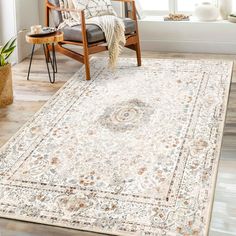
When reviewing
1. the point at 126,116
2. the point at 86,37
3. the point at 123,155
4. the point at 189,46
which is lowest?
the point at 123,155

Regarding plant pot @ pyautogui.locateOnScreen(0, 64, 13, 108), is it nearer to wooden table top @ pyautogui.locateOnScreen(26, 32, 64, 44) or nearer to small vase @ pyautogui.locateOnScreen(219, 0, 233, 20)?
wooden table top @ pyautogui.locateOnScreen(26, 32, 64, 44)

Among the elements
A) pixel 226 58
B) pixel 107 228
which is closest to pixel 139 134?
pixel 107 228

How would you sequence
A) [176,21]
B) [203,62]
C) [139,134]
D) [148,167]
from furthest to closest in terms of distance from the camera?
[176,21] → [203,62] → [139,134] → [148,167]

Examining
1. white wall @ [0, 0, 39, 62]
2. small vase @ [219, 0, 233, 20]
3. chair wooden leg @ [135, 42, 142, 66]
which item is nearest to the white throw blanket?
chair wooden leg @ [135, 42, 142, 66]

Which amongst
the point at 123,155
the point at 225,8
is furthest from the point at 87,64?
the point at 225,8

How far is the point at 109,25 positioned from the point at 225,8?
1.47 meters

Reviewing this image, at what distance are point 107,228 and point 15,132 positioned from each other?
4.51ft

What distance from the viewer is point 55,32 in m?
4.69

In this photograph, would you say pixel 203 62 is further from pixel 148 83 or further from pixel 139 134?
pixel 139 134

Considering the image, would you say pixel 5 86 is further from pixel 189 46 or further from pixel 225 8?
pixel 225 8

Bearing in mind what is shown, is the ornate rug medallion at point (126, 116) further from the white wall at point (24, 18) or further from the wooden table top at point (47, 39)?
the white wall at point (24, 18)

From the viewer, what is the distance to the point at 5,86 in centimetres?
415

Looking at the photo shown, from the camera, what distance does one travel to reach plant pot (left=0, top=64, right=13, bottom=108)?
161 inches

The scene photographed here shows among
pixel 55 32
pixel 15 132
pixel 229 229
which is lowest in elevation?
pixel 229 229
